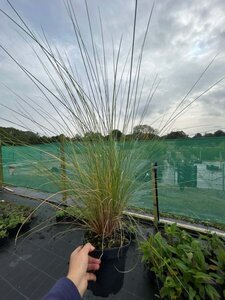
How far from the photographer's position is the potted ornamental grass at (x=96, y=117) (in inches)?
33.5

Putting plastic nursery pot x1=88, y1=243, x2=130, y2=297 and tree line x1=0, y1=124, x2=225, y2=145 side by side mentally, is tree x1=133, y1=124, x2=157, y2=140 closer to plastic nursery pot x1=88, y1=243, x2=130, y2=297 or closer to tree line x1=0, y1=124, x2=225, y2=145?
tree line x1=0, y1=124, x2=225, y2=145

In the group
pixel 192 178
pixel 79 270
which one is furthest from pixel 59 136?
pixel 192 178

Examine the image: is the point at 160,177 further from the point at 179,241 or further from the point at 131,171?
the point at 131,171

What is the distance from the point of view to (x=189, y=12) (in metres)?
1.10

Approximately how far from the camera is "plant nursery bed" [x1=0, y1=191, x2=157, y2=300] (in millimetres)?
1202

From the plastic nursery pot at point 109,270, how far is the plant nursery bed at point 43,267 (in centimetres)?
21

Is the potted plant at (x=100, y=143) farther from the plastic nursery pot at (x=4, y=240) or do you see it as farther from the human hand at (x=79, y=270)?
the plastic nursery pot at (x=4, y=240)

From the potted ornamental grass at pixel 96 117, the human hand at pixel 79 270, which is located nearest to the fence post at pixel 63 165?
the potted ornamental grass at pixel 96 117

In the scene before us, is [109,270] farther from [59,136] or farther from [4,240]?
[4,240]

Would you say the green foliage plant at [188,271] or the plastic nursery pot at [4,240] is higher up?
the green foliage plant at [188,271]

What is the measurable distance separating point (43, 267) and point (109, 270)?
88 cm

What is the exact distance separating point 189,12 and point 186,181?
144 cm

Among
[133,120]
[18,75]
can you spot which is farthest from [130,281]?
[18,75]

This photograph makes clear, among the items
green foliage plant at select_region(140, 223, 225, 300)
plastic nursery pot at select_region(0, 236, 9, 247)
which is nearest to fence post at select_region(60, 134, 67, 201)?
green foliage plant at select_region(140, 223, 225, 300)
